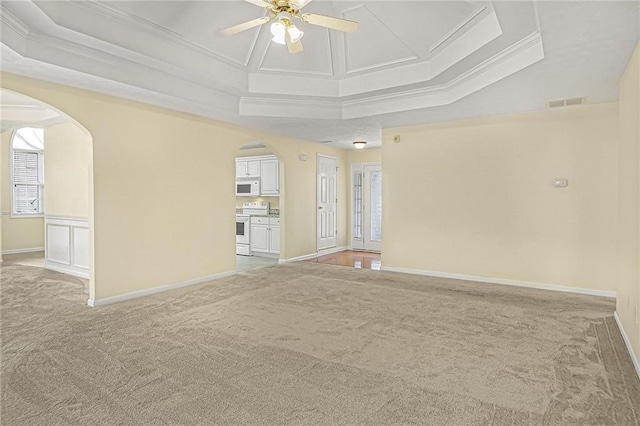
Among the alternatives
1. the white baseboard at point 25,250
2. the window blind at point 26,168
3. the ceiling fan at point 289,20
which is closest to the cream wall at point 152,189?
the ceiling fan at point 289,20

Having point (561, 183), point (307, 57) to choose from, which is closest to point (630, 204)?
point (561, 183)

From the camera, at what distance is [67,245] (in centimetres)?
638

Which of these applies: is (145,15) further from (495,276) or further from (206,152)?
(495,276)

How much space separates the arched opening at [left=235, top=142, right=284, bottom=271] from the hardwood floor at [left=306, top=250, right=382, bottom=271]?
1063mm

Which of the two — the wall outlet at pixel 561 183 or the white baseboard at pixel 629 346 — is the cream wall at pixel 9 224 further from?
the white baseboard at pixel 629 346

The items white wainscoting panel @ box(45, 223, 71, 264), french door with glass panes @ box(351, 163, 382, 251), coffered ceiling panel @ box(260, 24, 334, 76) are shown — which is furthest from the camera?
french door with glass panes @ box(351, 163, 382, 251)

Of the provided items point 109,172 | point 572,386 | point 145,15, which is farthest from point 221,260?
point 572,386

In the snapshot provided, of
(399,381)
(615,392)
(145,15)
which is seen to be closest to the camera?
(615,392)

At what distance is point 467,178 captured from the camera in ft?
19.7

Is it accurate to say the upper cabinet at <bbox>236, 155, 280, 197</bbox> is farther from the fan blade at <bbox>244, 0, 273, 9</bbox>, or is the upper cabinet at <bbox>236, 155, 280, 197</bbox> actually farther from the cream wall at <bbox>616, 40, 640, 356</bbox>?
the cream wall at <bbox>616, 40, 640, 356</bbox>

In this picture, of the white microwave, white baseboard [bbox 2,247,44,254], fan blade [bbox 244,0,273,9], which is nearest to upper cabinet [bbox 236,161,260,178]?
the white microwave

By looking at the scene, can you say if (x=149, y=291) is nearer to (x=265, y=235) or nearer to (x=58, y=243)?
(x=58, y=243)

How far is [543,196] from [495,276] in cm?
139

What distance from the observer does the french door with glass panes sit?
9234 mm
